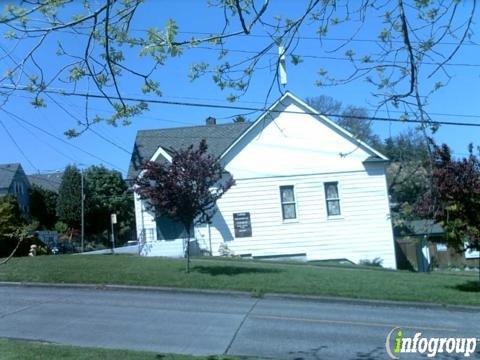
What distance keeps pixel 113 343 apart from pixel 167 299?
5000mm

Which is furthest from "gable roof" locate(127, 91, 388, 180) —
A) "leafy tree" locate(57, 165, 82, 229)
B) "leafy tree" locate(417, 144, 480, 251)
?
"leafy tree" locate(57, 165, 82, 229)

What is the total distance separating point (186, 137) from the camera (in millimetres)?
31984

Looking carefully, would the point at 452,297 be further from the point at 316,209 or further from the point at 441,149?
the point at 316,209

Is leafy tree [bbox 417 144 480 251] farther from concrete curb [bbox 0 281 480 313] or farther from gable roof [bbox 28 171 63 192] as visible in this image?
gable roof [bbox 28 171 63 192]

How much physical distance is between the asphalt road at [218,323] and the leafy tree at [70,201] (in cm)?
4333

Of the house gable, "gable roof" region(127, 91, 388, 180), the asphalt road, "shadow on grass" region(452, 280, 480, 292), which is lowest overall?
"shadow on grass" region(452, 280, 480, 292)

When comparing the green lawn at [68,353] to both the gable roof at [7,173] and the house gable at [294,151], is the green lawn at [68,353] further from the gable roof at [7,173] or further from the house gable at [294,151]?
the gable roof at [7,173]

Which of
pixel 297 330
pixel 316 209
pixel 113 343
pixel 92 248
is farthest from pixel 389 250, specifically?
pixel 92 248

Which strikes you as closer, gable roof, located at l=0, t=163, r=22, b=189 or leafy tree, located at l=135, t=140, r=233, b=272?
leafy tree, located at l=135, t=140, r=233, b=272

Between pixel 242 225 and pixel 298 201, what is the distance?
2.85m

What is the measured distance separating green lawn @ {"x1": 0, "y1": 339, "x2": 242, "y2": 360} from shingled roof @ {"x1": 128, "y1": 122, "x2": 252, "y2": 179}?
70.2 ft

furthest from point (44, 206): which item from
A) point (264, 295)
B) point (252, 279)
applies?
point (264, 295)

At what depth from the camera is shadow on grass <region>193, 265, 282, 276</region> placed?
60.5ft

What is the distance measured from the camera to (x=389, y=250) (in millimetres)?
27969
